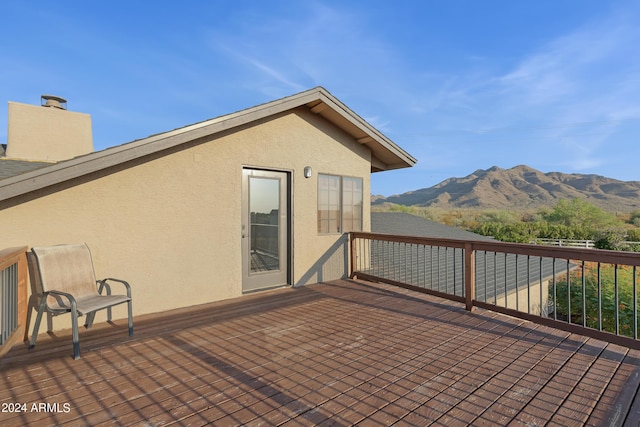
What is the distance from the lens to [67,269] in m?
3.09

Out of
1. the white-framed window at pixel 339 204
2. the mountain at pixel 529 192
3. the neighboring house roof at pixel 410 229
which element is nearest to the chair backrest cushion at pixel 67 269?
the white-framed window at pixel 339 204

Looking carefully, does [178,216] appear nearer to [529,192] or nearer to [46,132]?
[46,132]

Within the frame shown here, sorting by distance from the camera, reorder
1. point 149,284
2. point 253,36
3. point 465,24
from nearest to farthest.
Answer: point 149,284 → point 253,36 → point 465,24

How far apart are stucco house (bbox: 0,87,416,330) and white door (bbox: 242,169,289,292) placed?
0.02m

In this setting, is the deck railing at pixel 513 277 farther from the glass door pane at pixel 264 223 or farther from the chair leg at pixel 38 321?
the chair leg at pixel 38 321

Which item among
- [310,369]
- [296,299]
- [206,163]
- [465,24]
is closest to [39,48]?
[206,163]

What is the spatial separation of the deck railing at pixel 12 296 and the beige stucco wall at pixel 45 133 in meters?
6.13

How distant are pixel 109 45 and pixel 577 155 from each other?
68.9m

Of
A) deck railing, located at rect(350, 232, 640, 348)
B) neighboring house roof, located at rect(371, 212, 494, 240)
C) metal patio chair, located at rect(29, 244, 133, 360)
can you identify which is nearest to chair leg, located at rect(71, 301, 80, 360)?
metal patio chair, located at rect(29, 244, 133, 360)

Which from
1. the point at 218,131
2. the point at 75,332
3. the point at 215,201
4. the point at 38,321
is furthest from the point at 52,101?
the point at 75,332

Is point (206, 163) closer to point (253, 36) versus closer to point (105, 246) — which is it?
point (105, 246)

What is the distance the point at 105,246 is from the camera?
3.59m

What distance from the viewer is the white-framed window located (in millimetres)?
5656

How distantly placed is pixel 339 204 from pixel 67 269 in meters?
4.20
